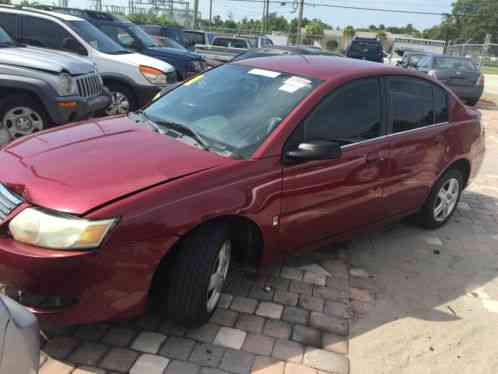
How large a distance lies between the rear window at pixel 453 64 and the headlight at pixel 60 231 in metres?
14.6

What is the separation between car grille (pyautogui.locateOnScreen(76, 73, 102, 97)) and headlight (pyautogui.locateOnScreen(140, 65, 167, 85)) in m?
1.48

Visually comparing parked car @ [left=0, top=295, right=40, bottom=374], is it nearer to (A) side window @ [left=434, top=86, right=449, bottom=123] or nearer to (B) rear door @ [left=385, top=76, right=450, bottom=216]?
(B) rear door @ [left=385, top=76, right=450, bottom=216]

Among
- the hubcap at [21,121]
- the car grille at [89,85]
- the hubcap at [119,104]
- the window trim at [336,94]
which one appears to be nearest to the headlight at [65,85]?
the car grille at [89,85]

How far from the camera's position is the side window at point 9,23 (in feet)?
26.8

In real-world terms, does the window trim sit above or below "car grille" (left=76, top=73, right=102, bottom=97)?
above

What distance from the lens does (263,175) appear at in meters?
3.07

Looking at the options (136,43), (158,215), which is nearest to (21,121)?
(158,215)

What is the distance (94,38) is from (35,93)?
3.04 m

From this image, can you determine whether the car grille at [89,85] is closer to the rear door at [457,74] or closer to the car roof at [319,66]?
the car roof at [319,66]

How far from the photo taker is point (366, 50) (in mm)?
27969

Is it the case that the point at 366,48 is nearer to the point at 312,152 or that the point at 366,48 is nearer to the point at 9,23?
A: the point at 9,23

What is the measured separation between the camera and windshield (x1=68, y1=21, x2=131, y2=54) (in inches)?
338

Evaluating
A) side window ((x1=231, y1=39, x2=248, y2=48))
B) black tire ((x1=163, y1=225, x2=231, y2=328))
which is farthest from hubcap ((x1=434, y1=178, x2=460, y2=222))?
side window ((x1=231, y1=39, x2=248, y2=48))

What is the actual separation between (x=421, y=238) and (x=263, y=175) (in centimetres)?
250
